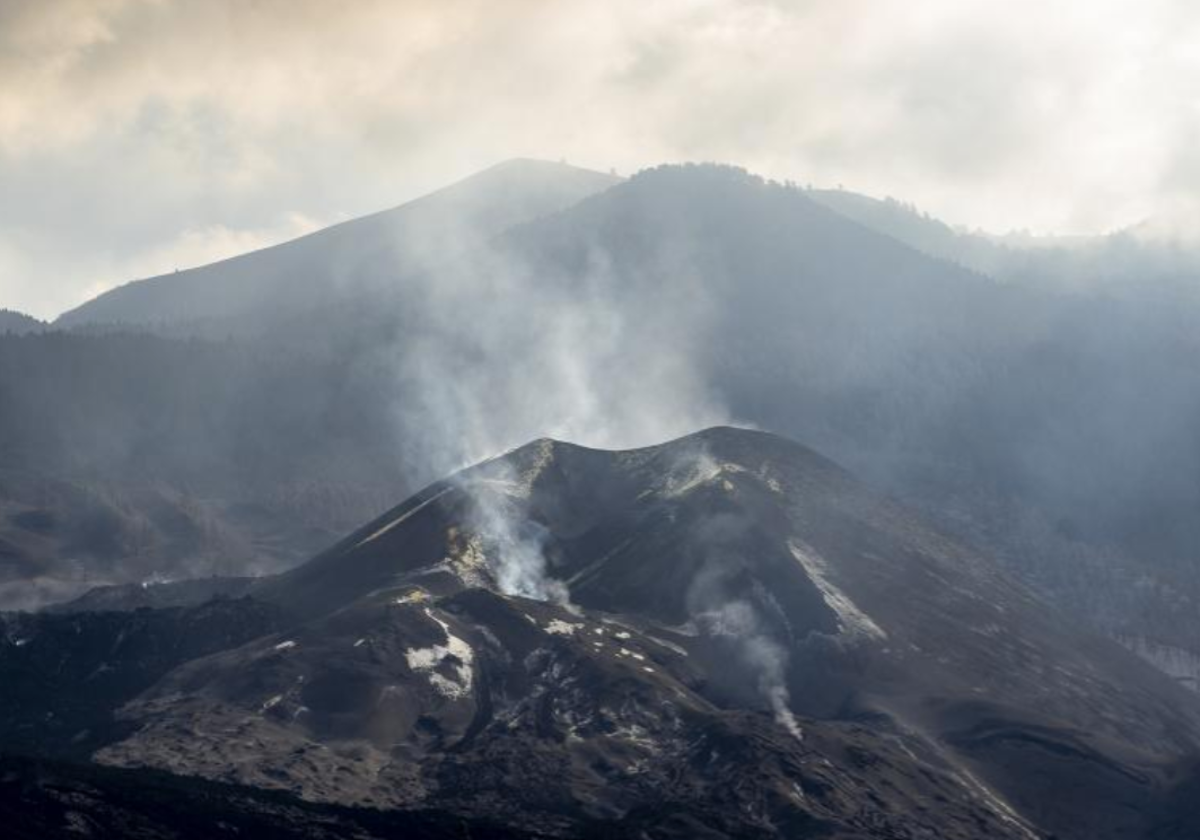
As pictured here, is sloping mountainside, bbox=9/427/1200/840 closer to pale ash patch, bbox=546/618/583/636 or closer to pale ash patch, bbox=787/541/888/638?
pale ash patch, bbox=787/541/888/638

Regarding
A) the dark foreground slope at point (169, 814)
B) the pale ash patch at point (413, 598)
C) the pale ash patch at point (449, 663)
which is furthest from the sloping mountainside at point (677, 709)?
the dark foreground slope at point (169, 814)

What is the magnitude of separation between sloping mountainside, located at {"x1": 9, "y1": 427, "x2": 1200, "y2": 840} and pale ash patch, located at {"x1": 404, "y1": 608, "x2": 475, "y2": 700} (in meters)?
0.32

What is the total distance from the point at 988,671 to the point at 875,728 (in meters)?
27.0

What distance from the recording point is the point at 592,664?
164m

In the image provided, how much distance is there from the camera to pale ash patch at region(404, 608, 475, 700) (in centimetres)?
16225

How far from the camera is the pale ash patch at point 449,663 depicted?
6388 inches

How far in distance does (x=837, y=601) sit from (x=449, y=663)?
5054 centimetres

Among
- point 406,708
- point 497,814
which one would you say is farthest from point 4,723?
A: point 497,814

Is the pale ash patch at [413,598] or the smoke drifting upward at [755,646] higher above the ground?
the pale ash patch at [413,598]

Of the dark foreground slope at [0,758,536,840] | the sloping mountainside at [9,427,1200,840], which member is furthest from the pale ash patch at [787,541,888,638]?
the dark foreground slope at [0,758,536,840]

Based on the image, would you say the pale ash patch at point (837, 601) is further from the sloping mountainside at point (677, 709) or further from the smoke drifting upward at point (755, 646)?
the smoke drifting upward at point (755, 646)

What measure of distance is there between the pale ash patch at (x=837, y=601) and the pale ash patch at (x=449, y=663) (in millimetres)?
45346

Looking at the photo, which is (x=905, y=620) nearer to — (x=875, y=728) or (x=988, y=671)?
(x=988, y=671)

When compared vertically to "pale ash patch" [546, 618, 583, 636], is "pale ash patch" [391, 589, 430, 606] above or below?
above
